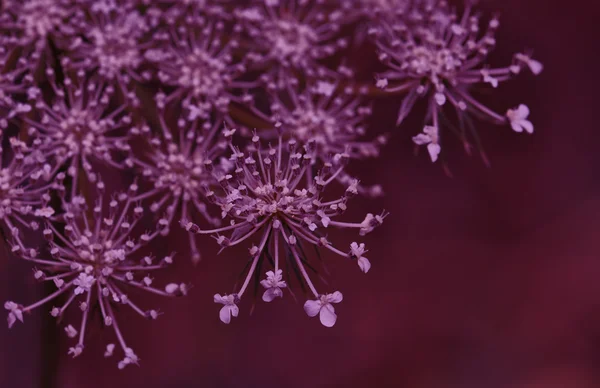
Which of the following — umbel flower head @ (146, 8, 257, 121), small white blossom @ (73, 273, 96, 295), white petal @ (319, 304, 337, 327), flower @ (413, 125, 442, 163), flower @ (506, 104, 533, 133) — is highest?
umbel flower head @ (146, 8, 257, 121)

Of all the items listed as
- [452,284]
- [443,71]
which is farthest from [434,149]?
[452,284]

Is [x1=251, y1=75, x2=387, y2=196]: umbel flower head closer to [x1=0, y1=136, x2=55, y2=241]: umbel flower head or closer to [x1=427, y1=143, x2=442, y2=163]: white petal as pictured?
[x1=427, y1=143, x2=442, y2=163]: white petal

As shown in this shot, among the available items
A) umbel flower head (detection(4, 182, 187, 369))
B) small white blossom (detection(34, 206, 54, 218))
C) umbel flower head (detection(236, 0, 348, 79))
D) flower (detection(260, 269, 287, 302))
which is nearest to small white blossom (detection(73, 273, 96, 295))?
umbel flower head (detection(4, 182, 187, 369))

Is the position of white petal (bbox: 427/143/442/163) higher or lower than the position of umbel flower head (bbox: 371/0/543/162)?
lower

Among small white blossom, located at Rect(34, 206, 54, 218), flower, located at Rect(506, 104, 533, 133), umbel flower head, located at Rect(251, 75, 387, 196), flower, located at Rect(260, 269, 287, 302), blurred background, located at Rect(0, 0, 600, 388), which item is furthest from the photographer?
blurred background, located at Rect(0, 0, 600, 388)

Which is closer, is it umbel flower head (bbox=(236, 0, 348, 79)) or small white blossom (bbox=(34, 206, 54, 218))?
small white blossom (bbox=(34, 206, 54, 218))

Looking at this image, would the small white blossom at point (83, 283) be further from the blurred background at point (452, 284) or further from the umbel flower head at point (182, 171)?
the blurred background at point (452, 284)
